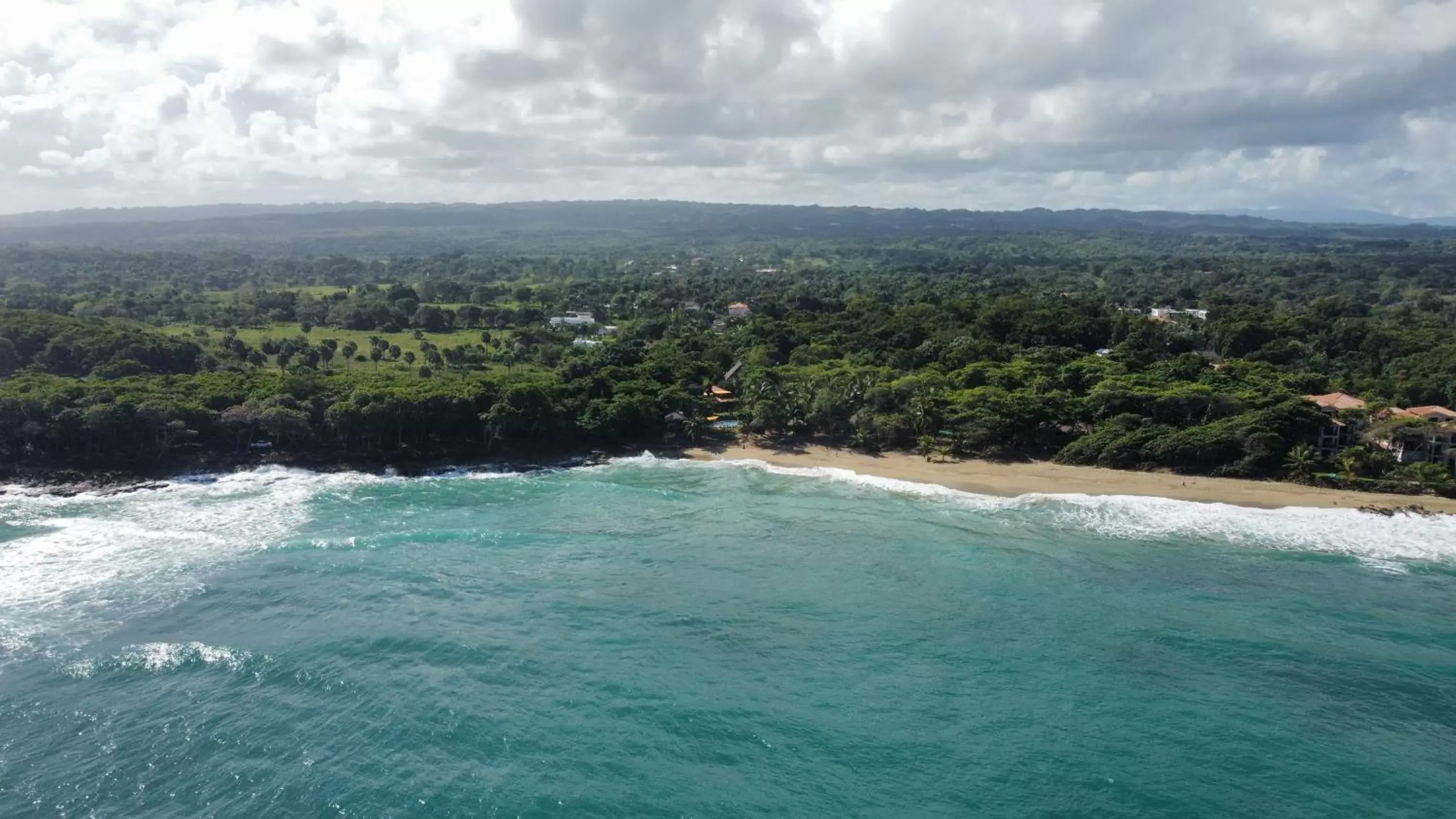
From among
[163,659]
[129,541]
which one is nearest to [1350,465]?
[163,659]

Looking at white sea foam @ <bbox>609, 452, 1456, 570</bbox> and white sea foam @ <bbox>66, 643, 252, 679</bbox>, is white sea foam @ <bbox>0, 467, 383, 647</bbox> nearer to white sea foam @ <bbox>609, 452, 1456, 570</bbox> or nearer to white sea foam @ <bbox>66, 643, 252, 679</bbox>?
white sea foam @ <bbox>66, 643, 252, 679</bbox>

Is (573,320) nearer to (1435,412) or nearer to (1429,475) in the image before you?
(1435,412)

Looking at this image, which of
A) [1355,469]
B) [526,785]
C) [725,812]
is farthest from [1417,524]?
[526,785]

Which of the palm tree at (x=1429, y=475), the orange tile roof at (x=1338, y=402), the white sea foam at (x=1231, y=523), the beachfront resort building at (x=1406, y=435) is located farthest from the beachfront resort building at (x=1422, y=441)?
the white sea foam at (x=1231, y=523)

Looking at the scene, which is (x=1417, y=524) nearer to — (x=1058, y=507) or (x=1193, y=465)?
(x=1193, y=465)

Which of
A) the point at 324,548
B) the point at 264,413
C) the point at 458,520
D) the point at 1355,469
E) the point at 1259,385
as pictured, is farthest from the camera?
the point at 1259,385

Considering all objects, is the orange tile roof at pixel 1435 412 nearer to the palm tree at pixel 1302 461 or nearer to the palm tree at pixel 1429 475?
the palm tree at pixel 1429 475

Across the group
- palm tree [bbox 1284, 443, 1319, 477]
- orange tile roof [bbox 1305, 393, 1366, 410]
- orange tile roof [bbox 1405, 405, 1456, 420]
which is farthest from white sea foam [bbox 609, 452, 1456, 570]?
orange tile roof [bbox 1305, 393, 1366, 410]
